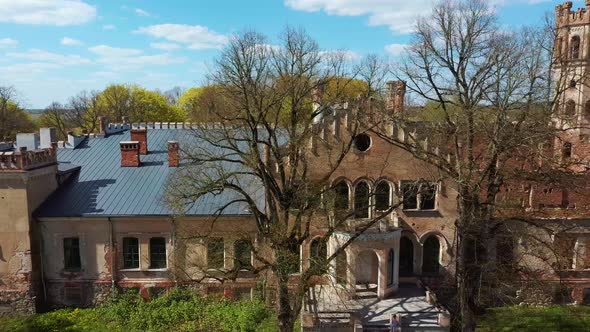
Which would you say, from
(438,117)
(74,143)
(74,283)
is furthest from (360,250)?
(74,143)

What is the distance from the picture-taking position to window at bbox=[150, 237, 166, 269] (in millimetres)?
23609

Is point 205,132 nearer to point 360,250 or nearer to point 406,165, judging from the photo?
point 360,250

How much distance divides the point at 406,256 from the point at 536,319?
695 centimetres

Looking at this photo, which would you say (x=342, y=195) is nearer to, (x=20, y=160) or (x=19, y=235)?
(x=20, y=160)

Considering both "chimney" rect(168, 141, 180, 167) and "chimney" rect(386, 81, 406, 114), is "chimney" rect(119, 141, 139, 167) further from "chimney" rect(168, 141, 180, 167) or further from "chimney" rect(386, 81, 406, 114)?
"chimney" rect(386, 81, 406, 114)

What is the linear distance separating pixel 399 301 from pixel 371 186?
19.6 feet

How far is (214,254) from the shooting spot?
73.5 ft

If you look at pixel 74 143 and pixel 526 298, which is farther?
pixel 74 143

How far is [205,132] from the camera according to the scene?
58.0 feet

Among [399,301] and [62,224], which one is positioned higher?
[62,224]

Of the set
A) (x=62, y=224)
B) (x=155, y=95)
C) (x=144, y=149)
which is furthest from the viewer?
(x=155, y=95)

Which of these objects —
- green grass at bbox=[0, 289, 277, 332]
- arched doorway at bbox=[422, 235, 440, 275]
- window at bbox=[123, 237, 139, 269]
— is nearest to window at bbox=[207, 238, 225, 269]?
green grass at bbox=[0, 289, 277, 332]

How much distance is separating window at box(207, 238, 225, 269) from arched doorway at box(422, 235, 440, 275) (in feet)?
36.5

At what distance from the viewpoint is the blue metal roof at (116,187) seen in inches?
912
